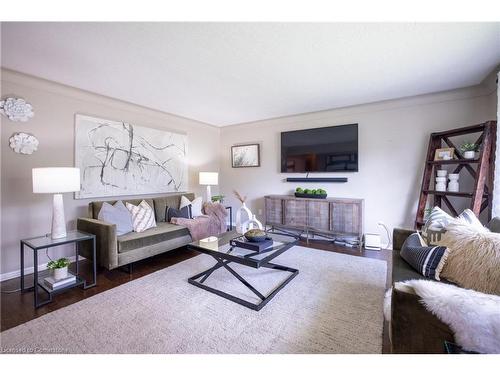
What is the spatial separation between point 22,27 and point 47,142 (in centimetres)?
143

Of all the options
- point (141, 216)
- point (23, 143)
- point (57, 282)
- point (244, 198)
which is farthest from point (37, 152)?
point (244, 198)

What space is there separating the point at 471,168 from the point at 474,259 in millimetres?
1988

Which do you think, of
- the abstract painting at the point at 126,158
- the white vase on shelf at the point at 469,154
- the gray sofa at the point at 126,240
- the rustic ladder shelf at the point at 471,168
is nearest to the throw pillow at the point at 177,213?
the gray sofa at the point at 126,240

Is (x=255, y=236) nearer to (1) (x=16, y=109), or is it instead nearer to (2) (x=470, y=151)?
(2) (x=470, y=151)

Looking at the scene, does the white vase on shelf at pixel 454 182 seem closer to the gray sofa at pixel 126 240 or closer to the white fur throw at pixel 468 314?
the white fur throw at pixel 468 314

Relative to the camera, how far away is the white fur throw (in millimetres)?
765

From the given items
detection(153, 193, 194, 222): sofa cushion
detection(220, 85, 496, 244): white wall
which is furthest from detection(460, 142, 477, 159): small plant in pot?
detection(153, 193, 194, 222): sofa cushion

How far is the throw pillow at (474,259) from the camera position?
1.23 metres

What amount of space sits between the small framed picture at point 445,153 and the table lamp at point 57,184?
423cm

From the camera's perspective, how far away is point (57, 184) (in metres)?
2.11

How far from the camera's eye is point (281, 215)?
398 centimetres

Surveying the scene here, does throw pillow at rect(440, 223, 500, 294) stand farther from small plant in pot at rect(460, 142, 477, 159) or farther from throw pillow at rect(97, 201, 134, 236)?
throw pillow at rect(97, 201, 134, 236)

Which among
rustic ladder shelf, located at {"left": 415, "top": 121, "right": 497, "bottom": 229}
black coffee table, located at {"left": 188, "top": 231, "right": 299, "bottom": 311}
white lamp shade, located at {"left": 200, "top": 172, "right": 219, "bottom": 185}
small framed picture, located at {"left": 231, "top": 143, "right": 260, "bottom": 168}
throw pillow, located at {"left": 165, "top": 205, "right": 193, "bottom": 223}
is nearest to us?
black coffee table, located at {"left": 188, "top": 231, "right": 299, "bottom": 311}
